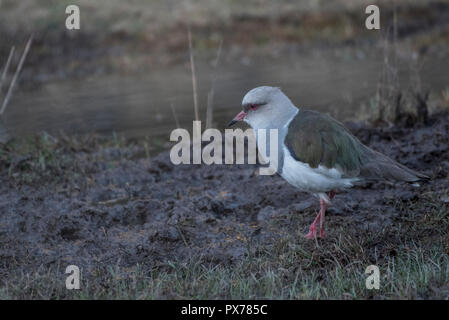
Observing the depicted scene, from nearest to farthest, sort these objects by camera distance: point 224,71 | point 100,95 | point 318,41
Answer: point 100,95, point 224,71, point 318,41

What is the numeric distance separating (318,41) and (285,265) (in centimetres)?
1374

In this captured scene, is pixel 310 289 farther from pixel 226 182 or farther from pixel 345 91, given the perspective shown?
pixel 345 91

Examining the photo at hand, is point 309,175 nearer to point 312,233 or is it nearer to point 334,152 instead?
point 334,152

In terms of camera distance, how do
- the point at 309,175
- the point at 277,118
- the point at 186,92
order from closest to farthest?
the point at 309,175
the point at 277,118
the point at 186,92

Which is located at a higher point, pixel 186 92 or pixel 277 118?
pixel 186 92

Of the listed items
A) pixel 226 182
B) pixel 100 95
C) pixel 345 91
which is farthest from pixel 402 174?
pixel 100 95

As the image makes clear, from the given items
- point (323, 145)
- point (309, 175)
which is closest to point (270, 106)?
point (323, 145)

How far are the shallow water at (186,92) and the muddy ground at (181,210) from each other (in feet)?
6.77

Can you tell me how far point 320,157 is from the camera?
4676mm

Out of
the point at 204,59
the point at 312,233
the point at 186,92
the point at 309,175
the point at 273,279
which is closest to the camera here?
the point at 273,279

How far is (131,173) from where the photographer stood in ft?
22.5

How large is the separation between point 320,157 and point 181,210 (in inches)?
61.9

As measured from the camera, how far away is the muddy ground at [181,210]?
189 inches
